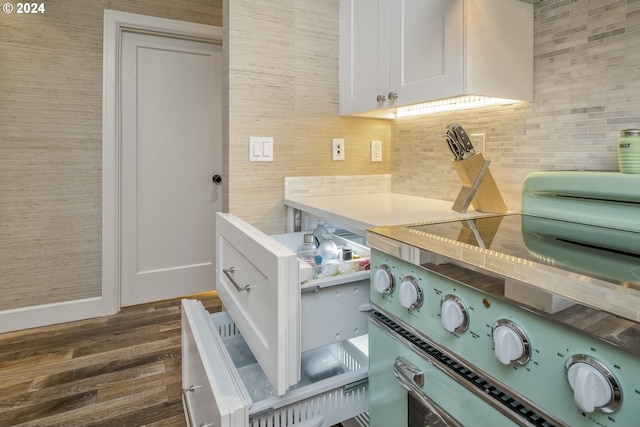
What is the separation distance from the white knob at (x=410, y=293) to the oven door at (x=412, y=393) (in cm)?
10

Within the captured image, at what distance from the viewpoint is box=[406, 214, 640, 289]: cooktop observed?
607 millimetres

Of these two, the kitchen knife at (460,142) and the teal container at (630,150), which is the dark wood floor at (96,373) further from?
the teal container at (630,150)

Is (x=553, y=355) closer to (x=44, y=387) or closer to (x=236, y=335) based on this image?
(x=236, y=335)

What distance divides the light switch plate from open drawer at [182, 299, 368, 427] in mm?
658

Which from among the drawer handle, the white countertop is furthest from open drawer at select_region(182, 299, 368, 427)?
the white countertop

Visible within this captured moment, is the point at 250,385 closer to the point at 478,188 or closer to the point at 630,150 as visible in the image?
the point at 478,188

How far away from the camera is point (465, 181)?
4.25 feet

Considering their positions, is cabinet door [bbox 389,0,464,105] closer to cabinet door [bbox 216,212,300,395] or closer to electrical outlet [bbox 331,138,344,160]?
electrical outlet [bbox 331,138,344,160]

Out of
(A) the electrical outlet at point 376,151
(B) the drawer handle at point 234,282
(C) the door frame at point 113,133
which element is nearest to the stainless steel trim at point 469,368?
(B) the drawer handle at point 234,282

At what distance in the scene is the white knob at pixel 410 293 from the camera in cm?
77

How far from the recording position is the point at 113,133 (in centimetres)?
250

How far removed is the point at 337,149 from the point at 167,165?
1544 mm

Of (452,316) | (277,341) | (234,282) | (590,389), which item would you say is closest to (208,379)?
(277,341)

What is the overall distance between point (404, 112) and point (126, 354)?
6.37 feet
